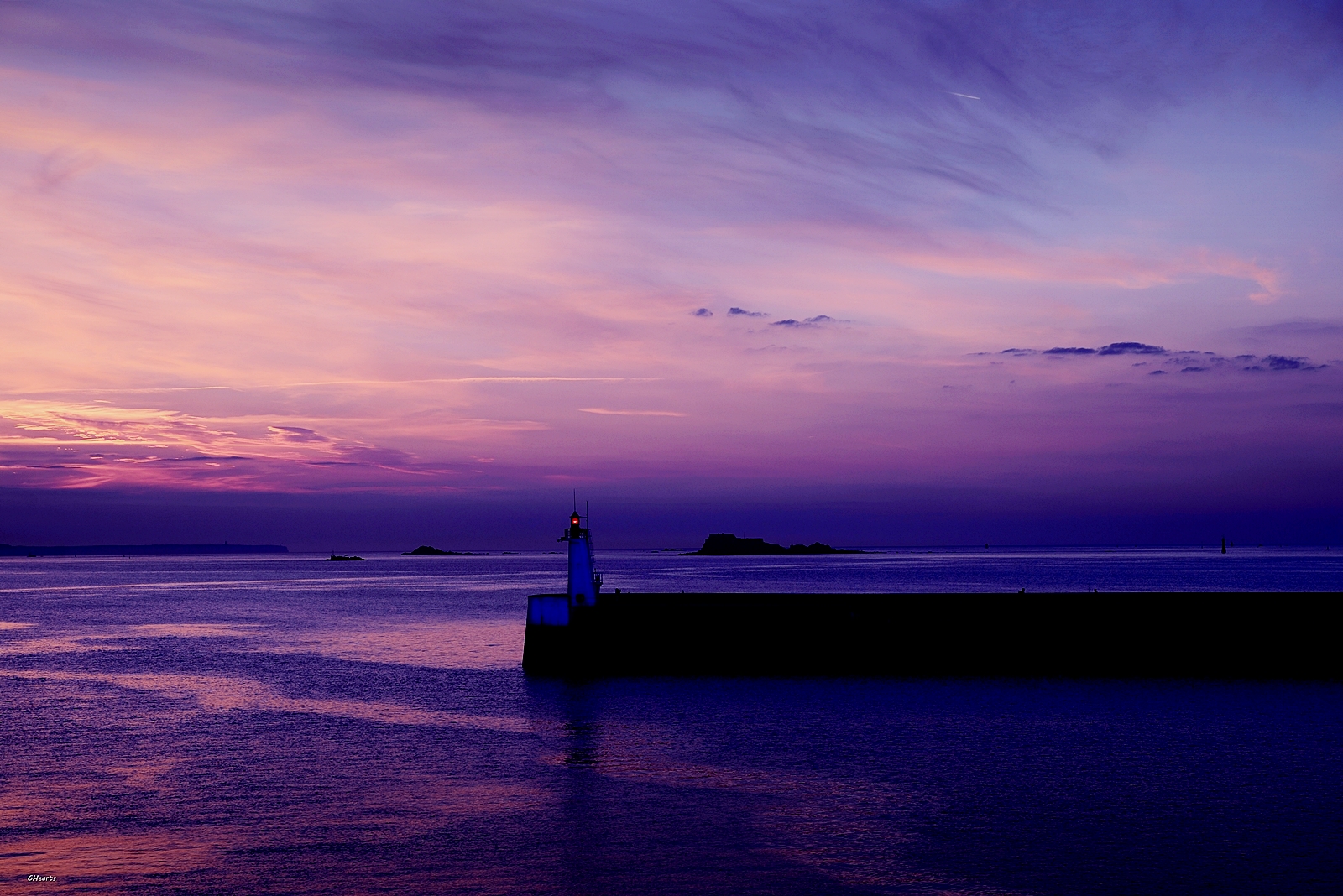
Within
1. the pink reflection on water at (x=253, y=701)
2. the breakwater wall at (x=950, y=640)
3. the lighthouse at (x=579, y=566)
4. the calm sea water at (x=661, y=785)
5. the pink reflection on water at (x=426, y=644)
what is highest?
the lighthouse at (x=579, y=566)

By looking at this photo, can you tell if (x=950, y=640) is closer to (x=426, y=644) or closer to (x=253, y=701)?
(x=253, y=701)

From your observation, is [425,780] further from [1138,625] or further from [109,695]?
[1138,625]

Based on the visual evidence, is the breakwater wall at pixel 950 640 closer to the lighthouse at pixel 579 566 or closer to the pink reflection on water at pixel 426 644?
the lighthouse at pixel 579 566

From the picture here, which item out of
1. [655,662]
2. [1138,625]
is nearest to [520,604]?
[655,662]

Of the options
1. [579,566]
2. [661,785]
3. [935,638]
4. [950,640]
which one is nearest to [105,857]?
[661,785]

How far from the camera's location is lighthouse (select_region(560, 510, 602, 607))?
32562 millimetres

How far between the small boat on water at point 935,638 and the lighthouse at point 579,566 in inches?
2.1

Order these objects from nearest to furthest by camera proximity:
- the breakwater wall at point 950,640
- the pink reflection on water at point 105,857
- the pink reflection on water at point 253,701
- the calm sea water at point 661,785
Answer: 1. the pink reflection on water at point 105,857
2. the calm sea water at point 661,785
3. the pink reflection on water at point 253,701
4. the breakwater wall at point 950,640

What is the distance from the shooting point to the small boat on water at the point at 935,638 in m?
31.9

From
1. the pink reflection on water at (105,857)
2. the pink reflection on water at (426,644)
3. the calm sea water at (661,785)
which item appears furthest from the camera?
the pink reflection on water at (426,644)

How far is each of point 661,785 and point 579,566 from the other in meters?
A: 15.2

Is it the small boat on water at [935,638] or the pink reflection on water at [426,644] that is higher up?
the small boat on water at [935,638]

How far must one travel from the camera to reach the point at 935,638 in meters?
32.4

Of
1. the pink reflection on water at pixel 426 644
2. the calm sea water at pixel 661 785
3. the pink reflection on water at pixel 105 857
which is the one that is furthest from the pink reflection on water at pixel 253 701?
the pink reflection on water at pixel 105 857
